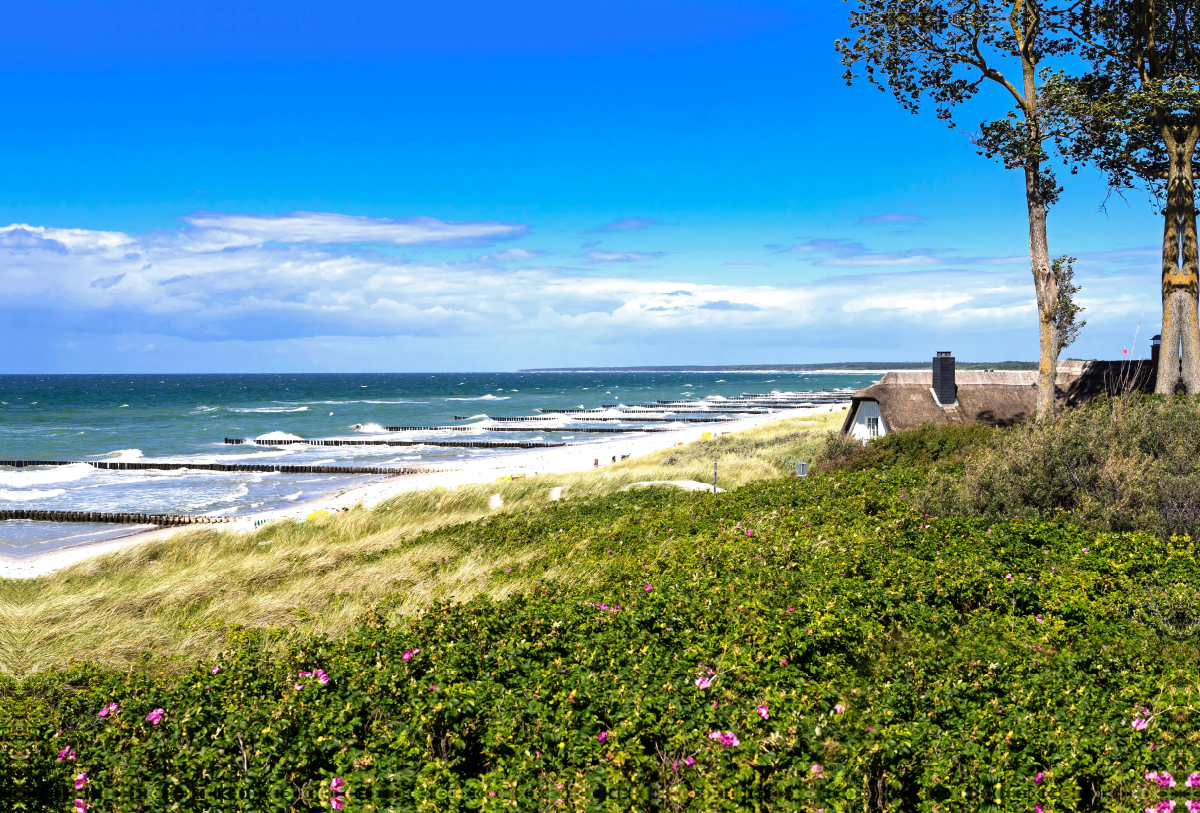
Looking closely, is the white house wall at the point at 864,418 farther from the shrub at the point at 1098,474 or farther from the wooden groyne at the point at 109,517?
the wooden groyne at the point at 109,517

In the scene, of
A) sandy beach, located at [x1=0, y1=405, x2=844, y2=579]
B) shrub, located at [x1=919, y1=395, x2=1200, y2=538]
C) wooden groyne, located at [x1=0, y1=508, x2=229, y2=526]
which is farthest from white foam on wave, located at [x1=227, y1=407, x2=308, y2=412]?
shrub, located at [x1=919, y1=395, x2=1200, y2=538]

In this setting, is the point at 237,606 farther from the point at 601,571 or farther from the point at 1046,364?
the point at 1046,364

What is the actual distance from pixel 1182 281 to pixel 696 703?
1606 cm

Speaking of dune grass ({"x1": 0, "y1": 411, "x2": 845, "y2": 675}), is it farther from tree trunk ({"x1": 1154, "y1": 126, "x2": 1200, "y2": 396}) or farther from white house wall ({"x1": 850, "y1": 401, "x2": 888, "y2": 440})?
white house wall ({"x1": 850, "y1": 401, "x2": 888, "y2": 440})

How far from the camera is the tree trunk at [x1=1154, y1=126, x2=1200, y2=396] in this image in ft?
50.5

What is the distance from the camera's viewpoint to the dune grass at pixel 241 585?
28.9 feet

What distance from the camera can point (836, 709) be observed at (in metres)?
4.81

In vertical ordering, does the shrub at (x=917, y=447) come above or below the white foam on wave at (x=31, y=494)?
above

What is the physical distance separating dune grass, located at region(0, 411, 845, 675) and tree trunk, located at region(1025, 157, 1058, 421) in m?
11.7

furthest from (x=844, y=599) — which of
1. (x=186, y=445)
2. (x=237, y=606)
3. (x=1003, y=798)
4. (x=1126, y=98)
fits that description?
(x=186, y=445)

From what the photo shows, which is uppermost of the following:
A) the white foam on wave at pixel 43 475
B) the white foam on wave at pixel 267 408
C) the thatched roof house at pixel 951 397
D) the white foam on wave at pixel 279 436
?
the thatched roof house at pixel 951 397

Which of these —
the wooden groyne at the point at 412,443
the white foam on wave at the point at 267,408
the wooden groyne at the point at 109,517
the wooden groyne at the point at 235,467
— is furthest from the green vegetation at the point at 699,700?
the white foam on wave at the point at 267,408

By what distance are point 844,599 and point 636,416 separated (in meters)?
77.8

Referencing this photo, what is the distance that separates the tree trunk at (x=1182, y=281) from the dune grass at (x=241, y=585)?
13.7 meters
